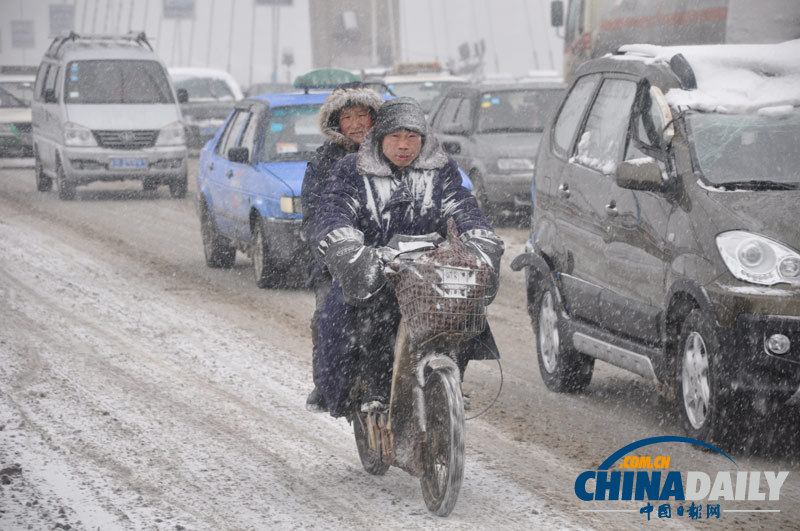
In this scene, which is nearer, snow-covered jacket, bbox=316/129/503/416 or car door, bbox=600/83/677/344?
snow-covered jacket, bbox=316/129/503/416

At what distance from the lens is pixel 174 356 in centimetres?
851

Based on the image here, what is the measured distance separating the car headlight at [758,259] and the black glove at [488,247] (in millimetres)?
1370

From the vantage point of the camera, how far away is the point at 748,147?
646cm

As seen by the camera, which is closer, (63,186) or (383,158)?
(383,158)

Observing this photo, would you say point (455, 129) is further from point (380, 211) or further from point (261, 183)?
point (380, 211)

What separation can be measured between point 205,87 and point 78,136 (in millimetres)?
10862

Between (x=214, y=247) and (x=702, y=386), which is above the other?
(x=702, y=386)

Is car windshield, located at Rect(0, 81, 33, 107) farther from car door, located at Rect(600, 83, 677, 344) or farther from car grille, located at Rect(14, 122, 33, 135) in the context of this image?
car door, located at Rect(600, 83, 677, 344)

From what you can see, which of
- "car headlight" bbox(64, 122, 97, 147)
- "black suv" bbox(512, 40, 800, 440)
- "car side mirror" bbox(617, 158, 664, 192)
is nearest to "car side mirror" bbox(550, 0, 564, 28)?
"car headlight" bbox(64, 122, 97, 147)

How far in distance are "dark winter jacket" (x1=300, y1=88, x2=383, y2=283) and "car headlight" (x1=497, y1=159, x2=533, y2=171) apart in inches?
392

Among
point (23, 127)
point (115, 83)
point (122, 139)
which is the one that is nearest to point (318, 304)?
point (122, 139)

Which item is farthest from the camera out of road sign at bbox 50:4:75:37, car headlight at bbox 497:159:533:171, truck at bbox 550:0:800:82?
road sign at bbox 50:4:75:37

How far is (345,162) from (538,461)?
172 centimetres

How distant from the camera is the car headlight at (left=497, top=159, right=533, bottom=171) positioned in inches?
624
